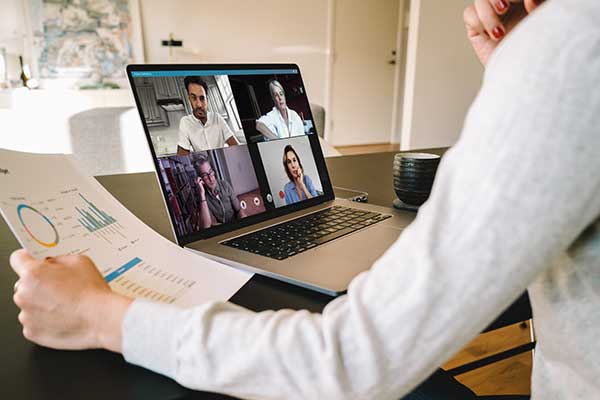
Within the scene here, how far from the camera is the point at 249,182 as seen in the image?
31.4 inches

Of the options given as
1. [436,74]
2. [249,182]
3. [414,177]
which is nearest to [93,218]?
[249,182]

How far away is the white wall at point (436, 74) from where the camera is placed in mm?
4012

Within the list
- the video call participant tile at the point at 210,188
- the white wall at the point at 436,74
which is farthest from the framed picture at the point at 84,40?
the video call participant tile at the point at 210,188

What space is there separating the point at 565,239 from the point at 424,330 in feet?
0.38

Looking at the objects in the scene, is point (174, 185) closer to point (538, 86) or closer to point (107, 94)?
point (538, 86)

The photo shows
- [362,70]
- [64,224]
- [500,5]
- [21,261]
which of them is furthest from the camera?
[362,70]

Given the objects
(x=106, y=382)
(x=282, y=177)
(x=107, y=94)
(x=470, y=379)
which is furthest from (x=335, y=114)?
(x=106, y=382)

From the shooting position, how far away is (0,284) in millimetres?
576

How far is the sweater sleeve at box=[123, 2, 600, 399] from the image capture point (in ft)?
1.02

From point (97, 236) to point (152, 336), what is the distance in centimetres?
23

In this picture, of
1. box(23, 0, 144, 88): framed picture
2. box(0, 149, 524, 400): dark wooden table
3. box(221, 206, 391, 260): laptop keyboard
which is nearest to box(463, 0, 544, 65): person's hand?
box(221, 206, 391, 260): laptop keyboard

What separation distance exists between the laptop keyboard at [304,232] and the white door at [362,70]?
511cm

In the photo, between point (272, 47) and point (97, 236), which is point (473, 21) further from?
point (272, 47)

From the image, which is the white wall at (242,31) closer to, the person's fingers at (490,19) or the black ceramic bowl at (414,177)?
the black ceramic bowl at (414,177)
